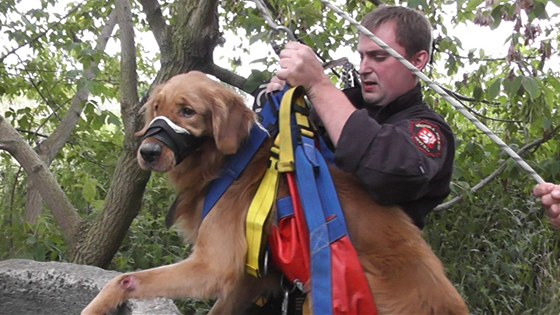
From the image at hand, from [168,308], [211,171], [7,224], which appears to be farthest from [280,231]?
[7,224]

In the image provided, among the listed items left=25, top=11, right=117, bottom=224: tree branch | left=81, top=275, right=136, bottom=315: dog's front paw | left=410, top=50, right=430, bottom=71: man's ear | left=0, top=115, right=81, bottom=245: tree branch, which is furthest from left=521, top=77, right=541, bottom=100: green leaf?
left=25, top=11, right=117, bottom=224: tree branch

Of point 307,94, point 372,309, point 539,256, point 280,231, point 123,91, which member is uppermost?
point 123,91

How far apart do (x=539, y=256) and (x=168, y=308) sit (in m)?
3.78

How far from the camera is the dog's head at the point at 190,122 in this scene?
7.92 feet

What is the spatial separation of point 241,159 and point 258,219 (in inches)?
10.6

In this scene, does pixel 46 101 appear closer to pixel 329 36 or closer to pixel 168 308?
pixel 329 36

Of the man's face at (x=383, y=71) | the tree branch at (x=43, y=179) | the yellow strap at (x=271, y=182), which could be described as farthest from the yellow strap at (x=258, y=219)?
the tree branch at (x=43, y=179)

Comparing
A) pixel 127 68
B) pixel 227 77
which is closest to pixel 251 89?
pixel 227 77

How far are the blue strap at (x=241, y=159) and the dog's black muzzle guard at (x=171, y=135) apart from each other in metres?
0.15

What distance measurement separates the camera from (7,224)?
5281mm

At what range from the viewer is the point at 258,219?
2406 mm

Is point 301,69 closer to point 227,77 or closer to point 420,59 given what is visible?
point 420,59

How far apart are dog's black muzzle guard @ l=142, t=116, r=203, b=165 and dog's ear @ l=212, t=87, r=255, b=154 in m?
0.10

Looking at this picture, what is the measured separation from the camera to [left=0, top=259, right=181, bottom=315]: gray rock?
2984 mm
